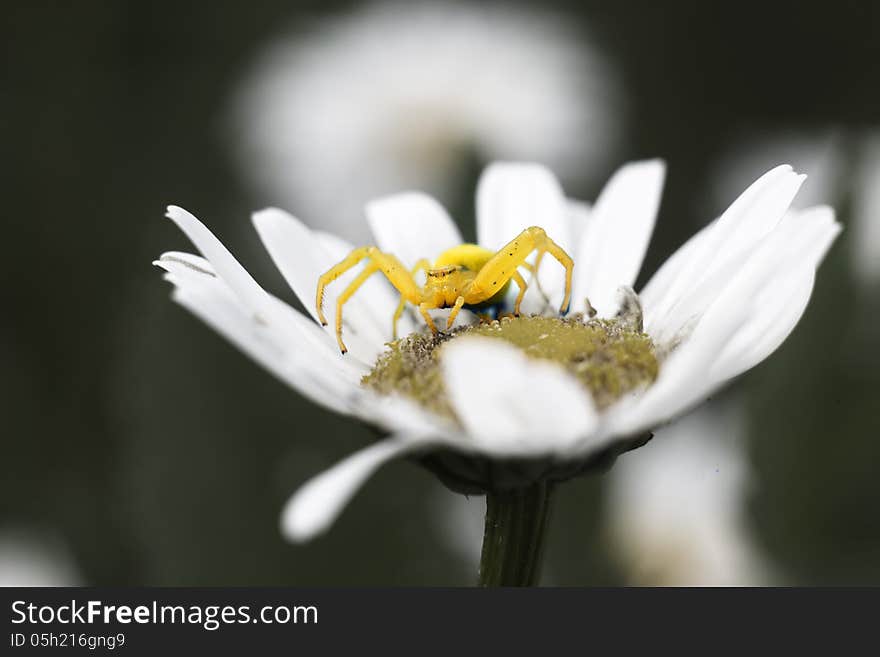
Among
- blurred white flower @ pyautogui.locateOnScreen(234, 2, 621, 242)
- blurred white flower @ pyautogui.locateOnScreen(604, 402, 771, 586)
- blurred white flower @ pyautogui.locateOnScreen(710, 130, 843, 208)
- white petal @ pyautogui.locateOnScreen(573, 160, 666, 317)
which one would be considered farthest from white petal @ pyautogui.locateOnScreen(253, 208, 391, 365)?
blurred white flower @ pyautogui.locateOnScreen(234, 2, 621, 242)

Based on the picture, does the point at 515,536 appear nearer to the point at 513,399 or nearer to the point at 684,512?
the point at 513,399

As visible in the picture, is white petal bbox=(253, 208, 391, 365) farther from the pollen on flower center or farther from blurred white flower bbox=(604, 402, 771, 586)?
blurred white flower bbox=(604, 402, 771, 586)

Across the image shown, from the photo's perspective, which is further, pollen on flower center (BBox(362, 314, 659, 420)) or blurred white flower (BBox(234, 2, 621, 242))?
blurred white flower (BBox(234, 2, 621, 242))

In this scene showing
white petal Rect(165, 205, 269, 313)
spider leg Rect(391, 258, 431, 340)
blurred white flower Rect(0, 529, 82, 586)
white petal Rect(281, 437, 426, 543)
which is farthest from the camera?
blurred white flower Rect(0, 529, 82, 586)

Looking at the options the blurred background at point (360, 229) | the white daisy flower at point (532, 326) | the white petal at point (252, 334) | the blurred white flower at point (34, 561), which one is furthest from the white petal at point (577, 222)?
the blurred white flower at point (34, 561)

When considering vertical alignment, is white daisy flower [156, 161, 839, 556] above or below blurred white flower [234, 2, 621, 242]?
below

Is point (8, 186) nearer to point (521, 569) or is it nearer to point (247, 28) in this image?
point (247, 28)

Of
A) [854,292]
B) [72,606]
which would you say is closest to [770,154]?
[854,292]

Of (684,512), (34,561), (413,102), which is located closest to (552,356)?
(684,512)
